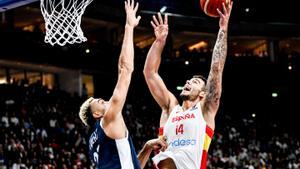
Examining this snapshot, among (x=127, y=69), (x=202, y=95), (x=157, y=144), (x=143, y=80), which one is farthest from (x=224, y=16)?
(x=143, y=80)

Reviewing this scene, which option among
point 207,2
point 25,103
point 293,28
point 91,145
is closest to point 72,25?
point 207,2

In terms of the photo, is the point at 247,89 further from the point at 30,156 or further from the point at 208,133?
the point at 208,133

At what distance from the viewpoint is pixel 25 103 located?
57.3ft

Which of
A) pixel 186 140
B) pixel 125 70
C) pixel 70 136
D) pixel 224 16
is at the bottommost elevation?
pixel 70 136

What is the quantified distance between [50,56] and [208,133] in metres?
16.6

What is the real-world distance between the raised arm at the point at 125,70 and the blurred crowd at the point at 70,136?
352 inches

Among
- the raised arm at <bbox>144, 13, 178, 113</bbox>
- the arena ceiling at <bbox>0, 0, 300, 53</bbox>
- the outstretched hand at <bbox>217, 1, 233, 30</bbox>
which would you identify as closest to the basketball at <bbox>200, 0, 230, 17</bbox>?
the outstretched hand at <bbox>217, 1, 233, 30</bbox>

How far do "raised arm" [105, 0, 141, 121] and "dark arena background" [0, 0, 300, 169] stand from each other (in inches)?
353

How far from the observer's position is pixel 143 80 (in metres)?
24.0

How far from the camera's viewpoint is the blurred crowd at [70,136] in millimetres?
14227

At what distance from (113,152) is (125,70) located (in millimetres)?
676

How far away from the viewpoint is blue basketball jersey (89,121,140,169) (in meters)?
4.61

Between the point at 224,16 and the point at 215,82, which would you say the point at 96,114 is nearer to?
the point at 215,82

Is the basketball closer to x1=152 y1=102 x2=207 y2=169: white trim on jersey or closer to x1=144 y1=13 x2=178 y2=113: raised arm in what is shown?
x1=144 y1=13 x2=178 y2=113: raised arm
